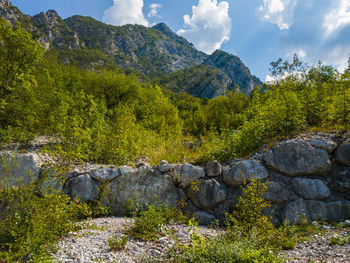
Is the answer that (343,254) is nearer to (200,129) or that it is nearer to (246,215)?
(246,215)

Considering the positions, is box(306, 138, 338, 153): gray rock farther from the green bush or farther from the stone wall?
the green bush

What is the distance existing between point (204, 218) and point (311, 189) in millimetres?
2646

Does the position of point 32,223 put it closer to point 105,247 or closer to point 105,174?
point 105,247

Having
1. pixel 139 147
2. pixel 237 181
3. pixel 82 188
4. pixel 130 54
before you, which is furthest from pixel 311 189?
pixel 130 54

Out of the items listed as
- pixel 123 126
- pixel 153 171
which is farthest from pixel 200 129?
pixel 153 171

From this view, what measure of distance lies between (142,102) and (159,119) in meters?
3.07

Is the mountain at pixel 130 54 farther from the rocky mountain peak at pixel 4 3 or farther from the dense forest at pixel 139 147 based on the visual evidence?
the dense forest at pixel 139 147

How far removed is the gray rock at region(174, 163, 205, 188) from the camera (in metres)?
4.54

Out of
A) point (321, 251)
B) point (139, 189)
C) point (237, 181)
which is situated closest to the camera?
point (321, 251)

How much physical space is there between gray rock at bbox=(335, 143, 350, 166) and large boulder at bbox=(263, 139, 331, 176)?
10.6 inches

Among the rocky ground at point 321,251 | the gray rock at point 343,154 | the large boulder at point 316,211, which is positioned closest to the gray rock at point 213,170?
the large boulder at point 316,211

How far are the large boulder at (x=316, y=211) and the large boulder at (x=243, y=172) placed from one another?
2.91ft

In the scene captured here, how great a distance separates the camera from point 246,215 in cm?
310

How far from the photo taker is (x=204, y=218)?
13.6 ft
